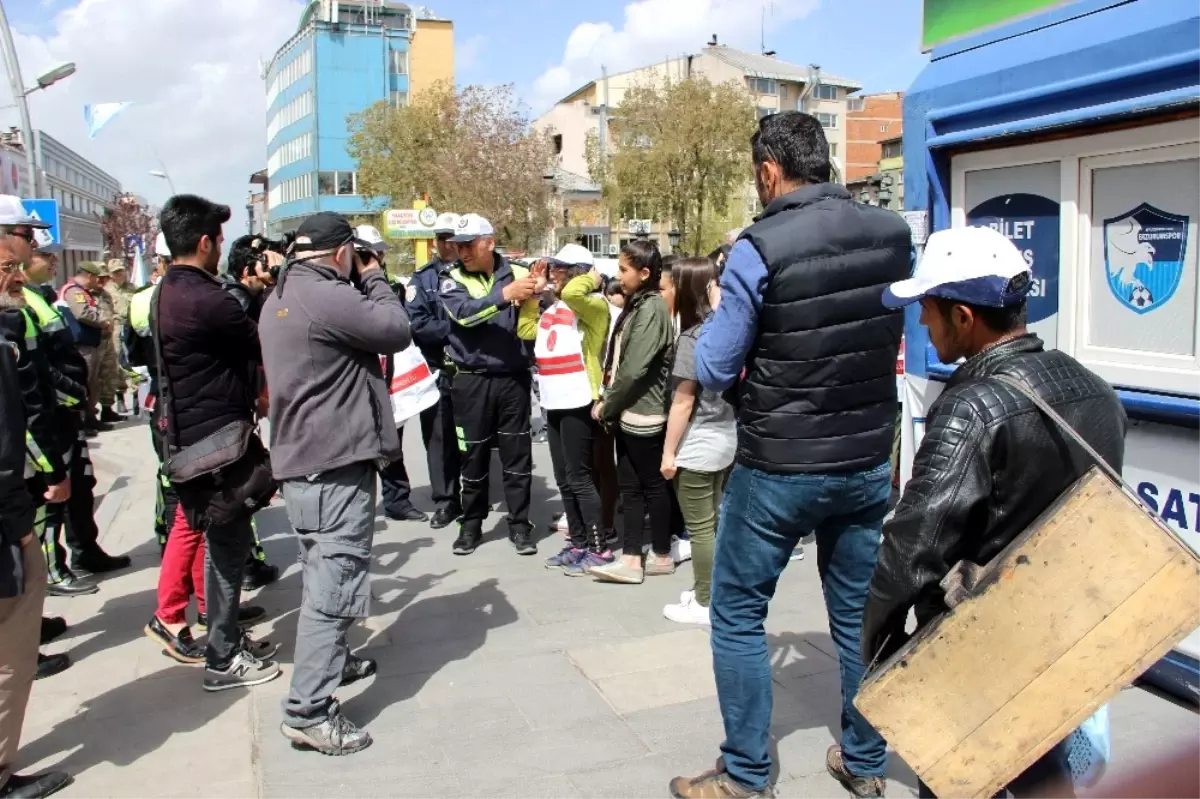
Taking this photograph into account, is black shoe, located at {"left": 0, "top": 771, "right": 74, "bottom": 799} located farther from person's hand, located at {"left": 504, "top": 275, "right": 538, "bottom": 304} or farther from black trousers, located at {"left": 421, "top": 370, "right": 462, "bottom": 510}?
black trousers, located at {"left": 421, "top": 370, "right": 462, "bottom": 510}

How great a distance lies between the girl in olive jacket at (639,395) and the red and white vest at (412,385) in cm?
173

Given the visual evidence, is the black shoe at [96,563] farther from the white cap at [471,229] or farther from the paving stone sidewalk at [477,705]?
the white cap at [471,229]

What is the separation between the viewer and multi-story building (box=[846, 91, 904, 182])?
83.8 m

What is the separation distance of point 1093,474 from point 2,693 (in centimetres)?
343

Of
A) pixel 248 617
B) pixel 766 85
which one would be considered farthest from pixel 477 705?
pixel 766 85

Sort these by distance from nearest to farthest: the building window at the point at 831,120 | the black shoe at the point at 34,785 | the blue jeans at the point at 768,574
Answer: the blue jeans at the point at 768,574 < the black shoe at the point at 34,785 < the building window at the point at 831,120

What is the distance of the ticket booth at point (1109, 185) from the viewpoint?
119 inches

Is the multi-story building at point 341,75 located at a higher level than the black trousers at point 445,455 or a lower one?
higher

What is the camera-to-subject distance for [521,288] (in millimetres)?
5641

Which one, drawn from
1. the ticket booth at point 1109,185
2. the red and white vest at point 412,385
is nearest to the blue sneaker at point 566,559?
the red and white vest at point 412,385

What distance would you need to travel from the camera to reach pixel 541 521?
7180 mm

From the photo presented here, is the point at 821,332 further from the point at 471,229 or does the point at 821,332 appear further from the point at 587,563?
the point at 471,229

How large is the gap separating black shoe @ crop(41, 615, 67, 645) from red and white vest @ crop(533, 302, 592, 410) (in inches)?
116

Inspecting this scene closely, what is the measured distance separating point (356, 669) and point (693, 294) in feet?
8.17
